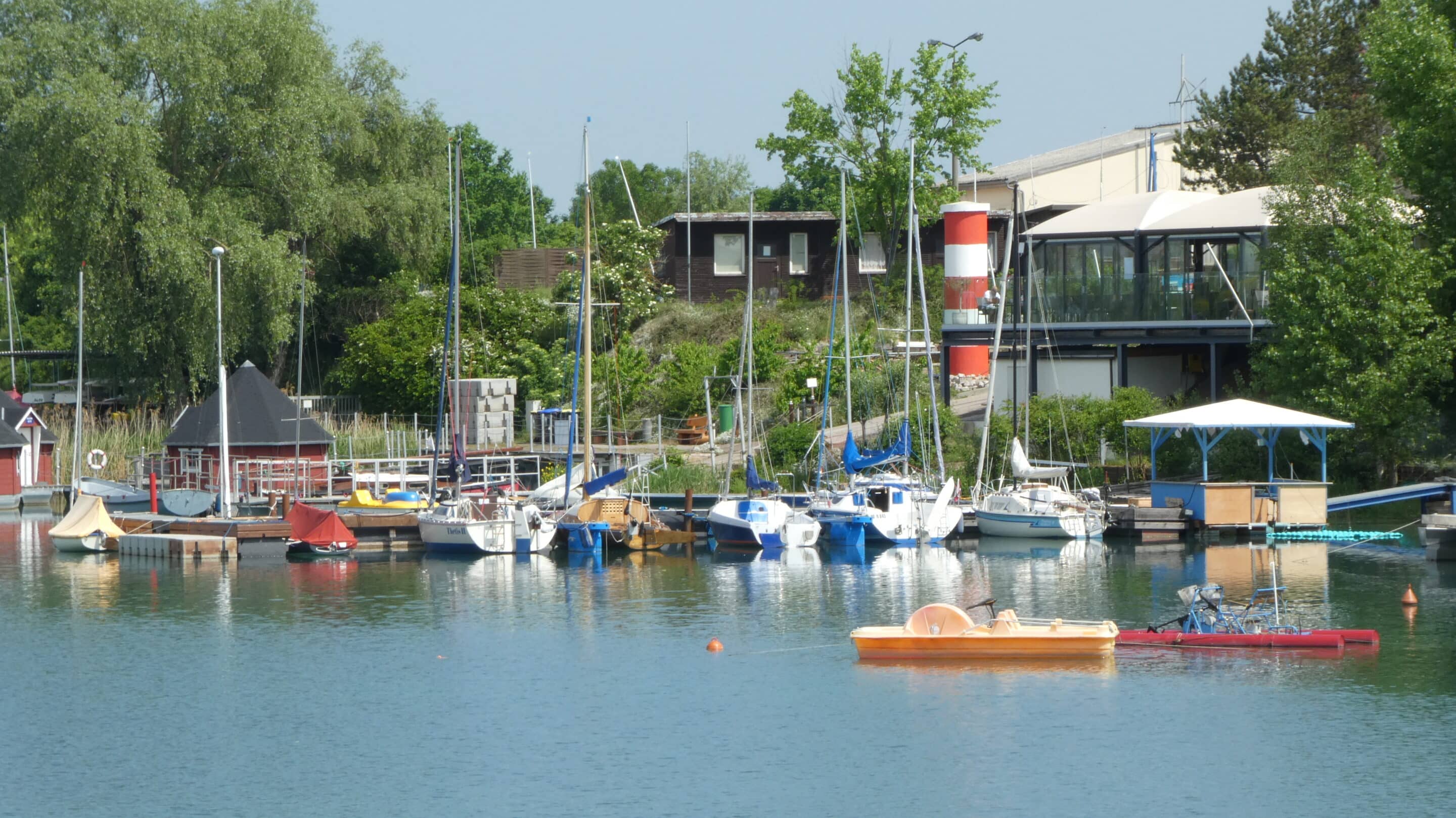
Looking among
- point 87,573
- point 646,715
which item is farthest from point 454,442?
point 646,715

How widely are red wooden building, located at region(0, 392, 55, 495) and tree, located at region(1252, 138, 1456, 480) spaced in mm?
42550

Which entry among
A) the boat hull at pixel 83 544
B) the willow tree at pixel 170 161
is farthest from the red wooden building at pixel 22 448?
the boat hull at pixel 83 544

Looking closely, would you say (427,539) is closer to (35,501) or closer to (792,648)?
(792,648)

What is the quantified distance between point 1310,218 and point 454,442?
85.3 feet

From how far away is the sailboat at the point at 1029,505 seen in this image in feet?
148

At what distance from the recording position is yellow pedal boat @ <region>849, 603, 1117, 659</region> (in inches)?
1121

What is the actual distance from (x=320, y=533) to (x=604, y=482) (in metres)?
7.86

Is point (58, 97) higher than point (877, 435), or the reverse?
point (58, 97)

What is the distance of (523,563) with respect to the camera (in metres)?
43.5

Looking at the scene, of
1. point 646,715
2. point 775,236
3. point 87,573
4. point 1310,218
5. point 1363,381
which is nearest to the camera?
point 646,715

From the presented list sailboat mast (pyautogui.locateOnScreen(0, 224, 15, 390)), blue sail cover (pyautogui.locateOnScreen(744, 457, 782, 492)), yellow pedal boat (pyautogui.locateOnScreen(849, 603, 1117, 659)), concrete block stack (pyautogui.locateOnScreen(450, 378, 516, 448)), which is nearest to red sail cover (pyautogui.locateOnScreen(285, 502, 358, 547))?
blue sail cover (pyautogui.locateOnScreen(744, 457, 782, 492))

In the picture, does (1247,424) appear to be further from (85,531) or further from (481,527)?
(85,531)

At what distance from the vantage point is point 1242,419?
43719 millimetres

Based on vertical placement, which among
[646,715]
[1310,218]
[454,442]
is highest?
[1310,218]
